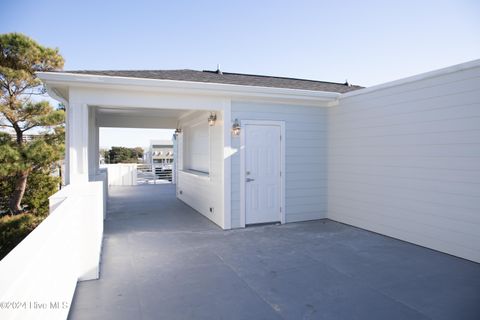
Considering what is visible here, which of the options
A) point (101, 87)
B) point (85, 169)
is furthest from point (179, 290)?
point (101, 87)

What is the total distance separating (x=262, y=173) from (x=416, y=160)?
99.7 inches

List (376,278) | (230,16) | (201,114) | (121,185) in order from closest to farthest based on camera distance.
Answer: (376,278) → (201,114) → (230,16) → (121,185)

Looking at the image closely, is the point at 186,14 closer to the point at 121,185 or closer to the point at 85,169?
the point at 85,169

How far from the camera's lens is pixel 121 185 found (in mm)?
13383

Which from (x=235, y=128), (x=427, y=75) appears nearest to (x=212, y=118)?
(x=235, y=128)

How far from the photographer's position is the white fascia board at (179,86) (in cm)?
435

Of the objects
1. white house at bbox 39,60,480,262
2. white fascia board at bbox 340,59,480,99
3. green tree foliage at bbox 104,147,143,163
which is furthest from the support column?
green tree foliage at bbox 104,147,143,163

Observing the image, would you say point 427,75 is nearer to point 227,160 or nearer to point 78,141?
point 227,160

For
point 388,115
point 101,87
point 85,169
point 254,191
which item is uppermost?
point 101,87

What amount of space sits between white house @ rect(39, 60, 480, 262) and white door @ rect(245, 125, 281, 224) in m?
0.02

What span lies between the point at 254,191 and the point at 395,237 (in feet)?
8.03

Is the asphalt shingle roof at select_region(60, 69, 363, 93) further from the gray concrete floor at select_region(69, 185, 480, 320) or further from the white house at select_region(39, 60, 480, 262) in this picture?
the gray concrete floor at select_region(69, 185, 480, 320)

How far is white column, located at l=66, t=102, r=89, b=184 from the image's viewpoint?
4555 millimetres

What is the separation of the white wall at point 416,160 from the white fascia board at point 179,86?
866mm
